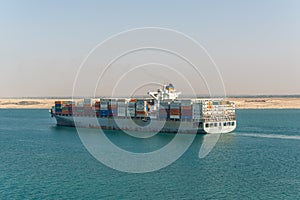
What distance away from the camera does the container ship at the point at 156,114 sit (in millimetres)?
71000

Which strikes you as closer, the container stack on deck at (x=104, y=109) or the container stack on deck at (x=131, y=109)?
the container stack on deck at (x=131, y=109)

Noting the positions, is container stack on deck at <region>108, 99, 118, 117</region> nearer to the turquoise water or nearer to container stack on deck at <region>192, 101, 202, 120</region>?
container stack on deck at <region>192, 101, 202, 120</region>

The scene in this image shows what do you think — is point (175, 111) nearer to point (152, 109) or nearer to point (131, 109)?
point (152, 109)

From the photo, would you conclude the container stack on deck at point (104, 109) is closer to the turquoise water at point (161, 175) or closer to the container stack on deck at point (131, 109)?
the container stack on deck at point (131, 109)

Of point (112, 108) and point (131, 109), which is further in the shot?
point (112, 108)

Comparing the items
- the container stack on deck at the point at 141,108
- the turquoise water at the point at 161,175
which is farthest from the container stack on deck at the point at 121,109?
the turquoise water at the point at 161,175

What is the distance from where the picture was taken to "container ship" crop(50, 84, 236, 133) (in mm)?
71000

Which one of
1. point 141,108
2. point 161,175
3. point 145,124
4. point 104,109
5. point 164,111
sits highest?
point 141,108

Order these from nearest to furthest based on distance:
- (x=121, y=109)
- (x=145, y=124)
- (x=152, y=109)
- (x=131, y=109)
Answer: (x=145, y=124) → (x=152, y=109) → (x=131, y=109) → (x=121, y=109)

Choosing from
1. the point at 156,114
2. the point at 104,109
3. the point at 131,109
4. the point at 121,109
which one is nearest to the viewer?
the point at 156,114

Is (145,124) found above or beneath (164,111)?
beneath

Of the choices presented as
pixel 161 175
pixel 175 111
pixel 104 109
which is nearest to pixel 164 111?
pixel 175 111

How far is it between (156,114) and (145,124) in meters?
3.57

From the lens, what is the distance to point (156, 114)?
77125 millimetres
